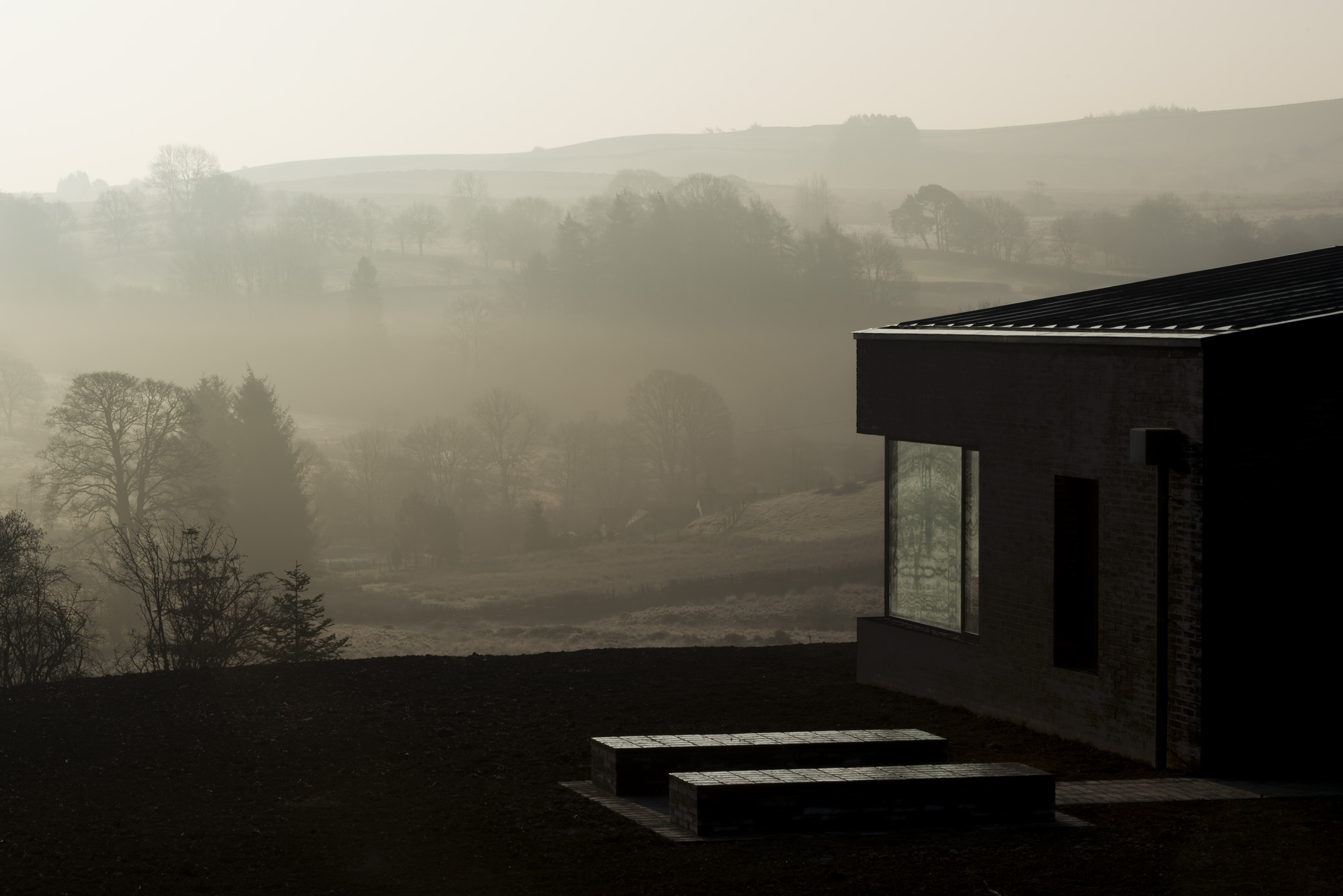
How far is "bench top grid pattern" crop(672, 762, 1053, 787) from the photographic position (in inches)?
322

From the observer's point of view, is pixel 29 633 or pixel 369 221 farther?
pixel 369 221

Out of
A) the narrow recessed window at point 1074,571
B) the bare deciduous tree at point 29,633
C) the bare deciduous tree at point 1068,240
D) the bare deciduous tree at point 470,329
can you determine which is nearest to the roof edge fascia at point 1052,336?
the narrow recessed window at point 1074,571

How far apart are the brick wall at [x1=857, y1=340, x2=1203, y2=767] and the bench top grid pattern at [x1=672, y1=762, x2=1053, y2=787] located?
85.3 inches

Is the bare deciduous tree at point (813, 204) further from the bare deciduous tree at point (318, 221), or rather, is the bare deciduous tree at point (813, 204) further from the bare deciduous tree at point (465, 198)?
the bare deciduous tree at point (318, 221)

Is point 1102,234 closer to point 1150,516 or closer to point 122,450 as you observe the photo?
point 122,450

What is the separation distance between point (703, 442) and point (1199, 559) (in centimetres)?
6789

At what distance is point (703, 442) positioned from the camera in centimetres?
7744

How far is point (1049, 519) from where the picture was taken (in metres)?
11.2

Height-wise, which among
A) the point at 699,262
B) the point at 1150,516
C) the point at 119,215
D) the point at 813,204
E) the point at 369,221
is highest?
the point at 813,204

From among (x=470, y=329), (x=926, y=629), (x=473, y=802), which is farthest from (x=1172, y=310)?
(x=470, y=329)

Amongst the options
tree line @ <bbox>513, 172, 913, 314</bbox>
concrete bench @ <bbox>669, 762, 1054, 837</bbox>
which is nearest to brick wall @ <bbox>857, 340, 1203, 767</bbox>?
concrete bench @ <bbox>669, 762, 1054, 837</bbox>

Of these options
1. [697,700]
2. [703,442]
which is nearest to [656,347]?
[703,442]

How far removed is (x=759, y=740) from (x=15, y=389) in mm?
78245

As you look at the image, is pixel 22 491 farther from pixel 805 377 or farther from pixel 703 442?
pixel 805 377
